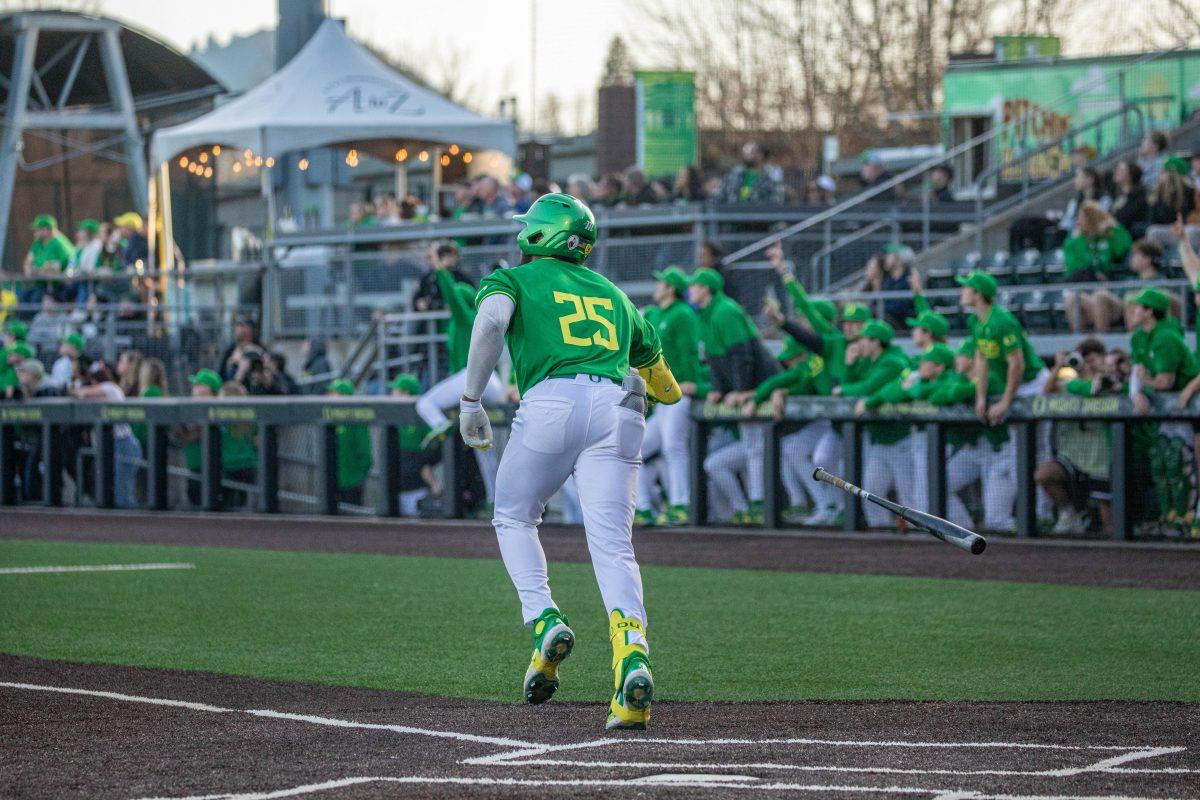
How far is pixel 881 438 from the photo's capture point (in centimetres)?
1630

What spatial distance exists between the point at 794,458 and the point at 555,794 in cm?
1161

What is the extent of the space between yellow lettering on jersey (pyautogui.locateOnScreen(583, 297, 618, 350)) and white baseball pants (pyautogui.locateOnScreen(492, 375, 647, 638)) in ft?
0.52

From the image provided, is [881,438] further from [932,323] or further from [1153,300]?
[1153,300]

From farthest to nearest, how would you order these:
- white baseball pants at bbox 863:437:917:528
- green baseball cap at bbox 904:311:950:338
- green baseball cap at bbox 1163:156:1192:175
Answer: green baseball cap at bbox 1163:156:1192:175
white baseball pants at bbox 863:437:917:528
green baseball cap at bbox 904:311:950:338

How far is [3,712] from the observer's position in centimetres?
726

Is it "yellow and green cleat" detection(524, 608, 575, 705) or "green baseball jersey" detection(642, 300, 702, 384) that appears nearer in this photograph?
"yellow and green cleat" detection(524, 608, 575, 705)

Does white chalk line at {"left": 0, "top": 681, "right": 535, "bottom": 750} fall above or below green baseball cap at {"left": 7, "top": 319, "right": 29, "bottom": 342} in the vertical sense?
below

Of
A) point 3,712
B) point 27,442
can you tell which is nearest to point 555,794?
point 3,712

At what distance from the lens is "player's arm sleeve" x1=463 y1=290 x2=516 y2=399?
7.06 meters

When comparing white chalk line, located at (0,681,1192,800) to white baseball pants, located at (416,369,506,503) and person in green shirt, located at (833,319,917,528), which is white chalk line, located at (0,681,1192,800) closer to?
person in green shirt, located at (833,319,917,528)

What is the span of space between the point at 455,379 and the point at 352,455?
228 centimetres

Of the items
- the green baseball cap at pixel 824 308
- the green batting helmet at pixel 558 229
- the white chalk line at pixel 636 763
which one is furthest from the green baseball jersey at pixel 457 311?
the white chalk line at pixel 636 763

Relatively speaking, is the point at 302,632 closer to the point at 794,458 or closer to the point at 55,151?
the point at 794,458

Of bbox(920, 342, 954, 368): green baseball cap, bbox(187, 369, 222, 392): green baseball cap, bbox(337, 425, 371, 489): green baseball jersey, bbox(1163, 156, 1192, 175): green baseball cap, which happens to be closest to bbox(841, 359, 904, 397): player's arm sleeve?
bbox(920, 342, 954, 368): green baseball cap
